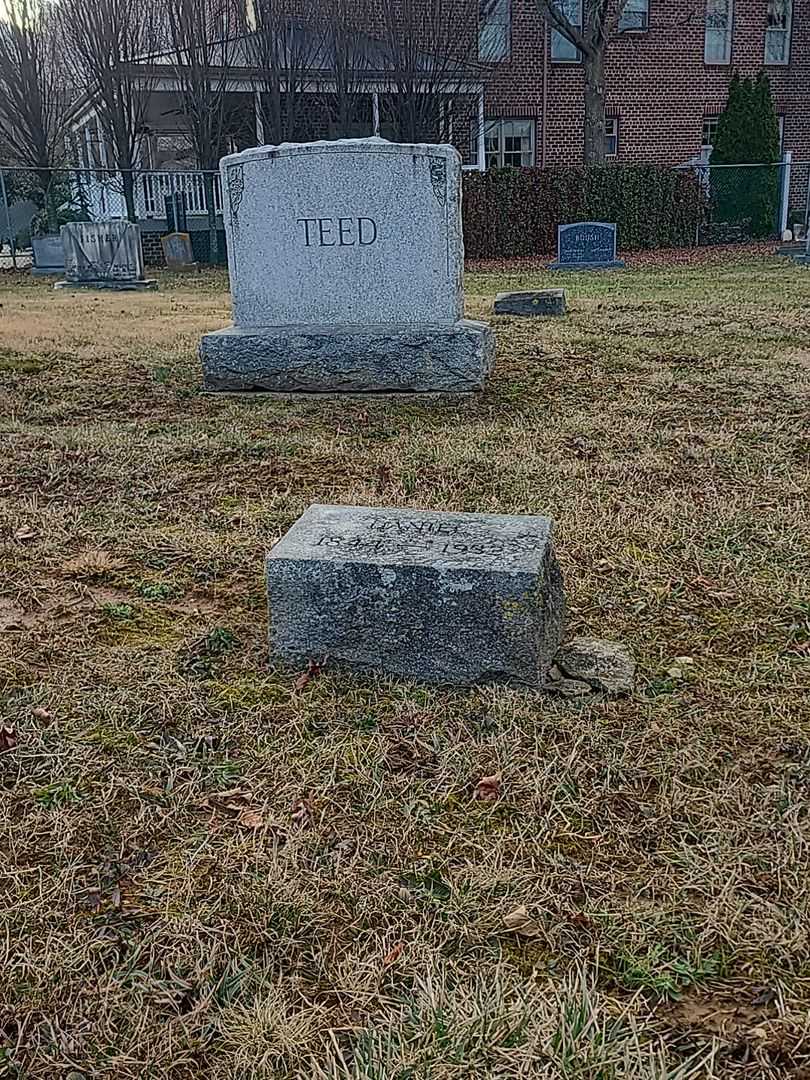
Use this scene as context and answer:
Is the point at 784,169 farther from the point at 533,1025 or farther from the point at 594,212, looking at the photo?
the point at 533,1025

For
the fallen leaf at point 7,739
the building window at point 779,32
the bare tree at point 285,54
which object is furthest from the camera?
the building window at point 779,32

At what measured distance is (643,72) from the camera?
24.1 meters

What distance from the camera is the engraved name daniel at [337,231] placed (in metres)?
6.25

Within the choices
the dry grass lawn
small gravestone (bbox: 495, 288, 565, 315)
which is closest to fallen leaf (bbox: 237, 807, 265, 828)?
the dry grass lawn

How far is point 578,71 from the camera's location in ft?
78.8

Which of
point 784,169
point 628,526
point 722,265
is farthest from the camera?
point 784,169

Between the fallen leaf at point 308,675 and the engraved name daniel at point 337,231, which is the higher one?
the engraved name daniel at point 337,231

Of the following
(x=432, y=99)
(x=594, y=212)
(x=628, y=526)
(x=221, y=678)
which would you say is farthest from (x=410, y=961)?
(x=432, y=99)

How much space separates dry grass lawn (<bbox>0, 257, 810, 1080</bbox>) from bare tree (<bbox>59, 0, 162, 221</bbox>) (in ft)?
62.1

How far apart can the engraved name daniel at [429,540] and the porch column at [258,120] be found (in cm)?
2027

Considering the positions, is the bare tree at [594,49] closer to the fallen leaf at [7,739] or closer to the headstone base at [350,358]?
the headstone base at [350,358]

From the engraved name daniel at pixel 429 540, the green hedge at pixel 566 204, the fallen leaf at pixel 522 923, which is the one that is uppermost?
the green hedge at pixel 566 204

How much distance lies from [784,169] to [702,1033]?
78.1 ft

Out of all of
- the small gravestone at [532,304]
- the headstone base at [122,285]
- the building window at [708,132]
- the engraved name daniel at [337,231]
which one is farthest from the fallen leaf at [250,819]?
the building window at [708,132]
